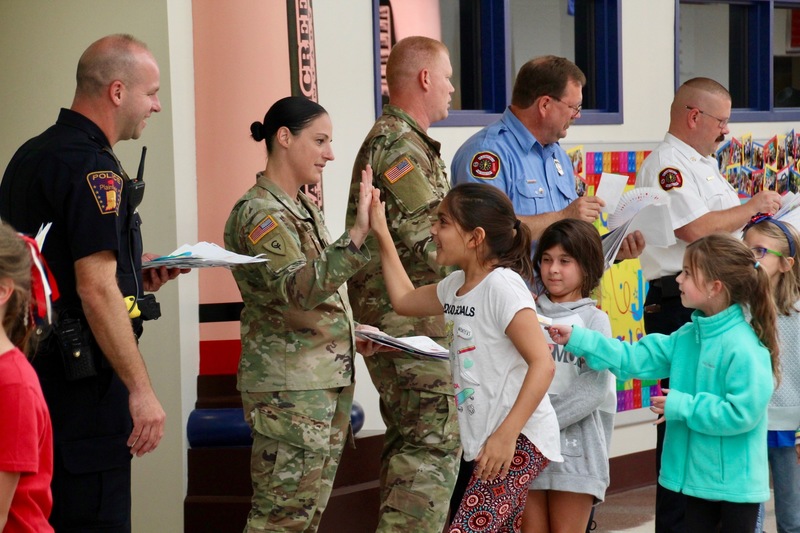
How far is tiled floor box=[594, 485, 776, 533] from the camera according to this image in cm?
558

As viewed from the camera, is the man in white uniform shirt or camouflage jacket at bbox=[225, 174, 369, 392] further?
the man in white uniform shirt

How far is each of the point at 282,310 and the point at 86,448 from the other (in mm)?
782

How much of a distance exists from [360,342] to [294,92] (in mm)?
1109

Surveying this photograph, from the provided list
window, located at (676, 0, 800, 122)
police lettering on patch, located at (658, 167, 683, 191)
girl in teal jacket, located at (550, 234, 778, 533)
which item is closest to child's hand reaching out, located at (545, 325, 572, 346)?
girl in teal jacket, located at (550, 234, 778, 533)

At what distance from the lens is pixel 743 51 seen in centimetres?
788

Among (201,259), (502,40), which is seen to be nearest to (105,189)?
(201,259)

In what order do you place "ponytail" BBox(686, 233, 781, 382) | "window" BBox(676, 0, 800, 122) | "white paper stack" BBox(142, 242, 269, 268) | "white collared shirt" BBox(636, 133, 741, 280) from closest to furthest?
"white paper stack" BBox(142, 242, 269, 268), "ponytail" BBox(686, 233, 781, 382), "white collared shirt" BBox(636, 133, 741, 280), "window" BBox(676, 0, 800, 122)

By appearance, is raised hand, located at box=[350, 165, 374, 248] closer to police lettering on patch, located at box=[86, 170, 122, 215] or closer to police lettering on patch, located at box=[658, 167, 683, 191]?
police lettering on patch, located at box=[86, 170, 122, 215]

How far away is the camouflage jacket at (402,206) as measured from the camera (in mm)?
4016

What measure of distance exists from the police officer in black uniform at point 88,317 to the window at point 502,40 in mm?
2532

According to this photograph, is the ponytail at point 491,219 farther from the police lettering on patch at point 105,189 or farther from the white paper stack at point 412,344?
the police lettering on patch at point 105,189

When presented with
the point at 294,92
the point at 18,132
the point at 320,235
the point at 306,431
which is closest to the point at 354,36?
the point at 294,92

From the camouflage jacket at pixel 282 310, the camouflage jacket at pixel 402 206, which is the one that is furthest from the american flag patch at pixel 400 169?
the camouflage jacket at pixel 282 310

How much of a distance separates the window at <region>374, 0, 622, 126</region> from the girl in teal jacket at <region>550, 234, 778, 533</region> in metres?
2.32
